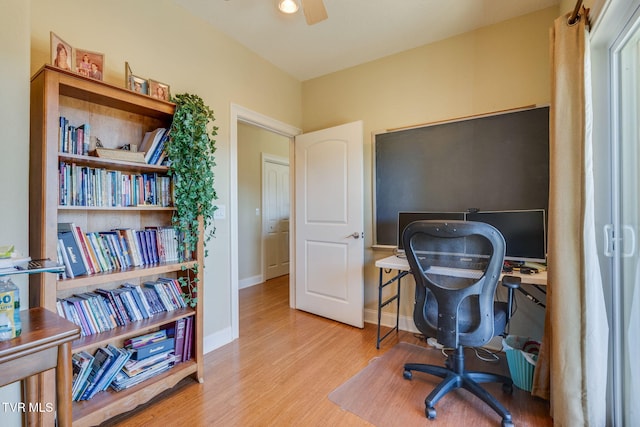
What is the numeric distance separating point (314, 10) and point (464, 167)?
5.45 feet

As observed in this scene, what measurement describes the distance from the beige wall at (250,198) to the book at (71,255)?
2.78 meters

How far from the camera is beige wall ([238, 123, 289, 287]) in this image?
429 centimetres

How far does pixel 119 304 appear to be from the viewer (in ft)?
5.37

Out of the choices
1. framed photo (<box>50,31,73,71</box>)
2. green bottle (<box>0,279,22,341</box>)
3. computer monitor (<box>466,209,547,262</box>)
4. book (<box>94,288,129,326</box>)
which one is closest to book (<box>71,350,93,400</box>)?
book (<box>94,288,129,326</box>)

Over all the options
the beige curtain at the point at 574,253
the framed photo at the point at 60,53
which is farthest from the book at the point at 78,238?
the beige curtain at the point at 574,253

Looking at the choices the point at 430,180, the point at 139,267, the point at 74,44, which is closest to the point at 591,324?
the point at 430,180

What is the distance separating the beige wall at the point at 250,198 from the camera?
14.1ft

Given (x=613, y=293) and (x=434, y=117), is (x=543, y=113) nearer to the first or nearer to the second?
(x=434, y=117)

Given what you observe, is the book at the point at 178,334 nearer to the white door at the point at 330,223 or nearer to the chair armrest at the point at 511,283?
the white door at the point at 330,223

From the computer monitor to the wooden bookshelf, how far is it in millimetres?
2127

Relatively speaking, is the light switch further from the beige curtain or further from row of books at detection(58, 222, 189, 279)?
the beige curtain

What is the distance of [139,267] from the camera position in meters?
1.67

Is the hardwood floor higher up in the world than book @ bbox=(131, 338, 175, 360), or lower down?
lower down

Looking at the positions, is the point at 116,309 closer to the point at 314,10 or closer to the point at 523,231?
the point at 314,10
